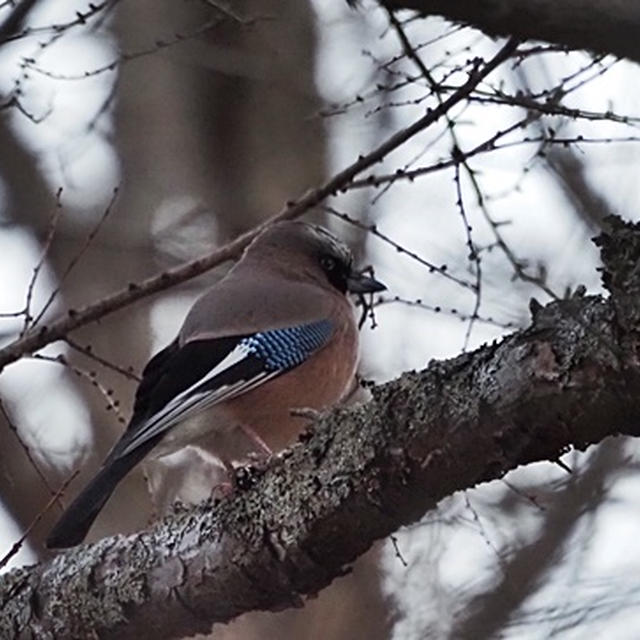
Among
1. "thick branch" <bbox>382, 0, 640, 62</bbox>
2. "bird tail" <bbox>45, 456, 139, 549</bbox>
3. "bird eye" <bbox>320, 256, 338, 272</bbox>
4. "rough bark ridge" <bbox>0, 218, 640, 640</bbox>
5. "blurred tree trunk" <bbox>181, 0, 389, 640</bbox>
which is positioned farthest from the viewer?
"blurred tree trunk" <bbox>181, 0, 389, 640</bbox>

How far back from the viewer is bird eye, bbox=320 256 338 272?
194 inches

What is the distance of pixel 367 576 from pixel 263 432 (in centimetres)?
111

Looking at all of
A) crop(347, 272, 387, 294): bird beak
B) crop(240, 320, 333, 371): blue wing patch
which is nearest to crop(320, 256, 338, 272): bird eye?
crop(347, 272, 387, 294): bird beak

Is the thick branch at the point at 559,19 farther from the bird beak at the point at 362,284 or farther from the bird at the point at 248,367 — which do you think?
the bird beak at the point at 362,284

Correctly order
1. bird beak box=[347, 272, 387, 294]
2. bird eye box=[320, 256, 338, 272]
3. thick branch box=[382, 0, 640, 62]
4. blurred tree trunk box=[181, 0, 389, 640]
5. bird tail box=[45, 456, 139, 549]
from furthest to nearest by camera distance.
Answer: blurred tree trunk box=[181, 0, 389, 640] < bird eye box=[320, 256, 338, 272] < bird beak box=[347, 272, 387, 294] < bird tail box=[45, 456, 139, 549] < thick branch box=[382, 0, 640, 62]

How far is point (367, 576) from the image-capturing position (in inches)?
194

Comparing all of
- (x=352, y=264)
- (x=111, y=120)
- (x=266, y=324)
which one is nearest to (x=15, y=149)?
(x=111, y=120)

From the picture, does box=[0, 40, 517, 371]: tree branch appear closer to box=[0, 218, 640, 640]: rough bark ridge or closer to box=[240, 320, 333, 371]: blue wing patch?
box=[240, 320, 333, 371]: blue wing patch

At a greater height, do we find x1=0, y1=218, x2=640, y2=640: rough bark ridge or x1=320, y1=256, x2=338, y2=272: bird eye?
x1=320, y1=256, x2=338, y2=272: bird eye

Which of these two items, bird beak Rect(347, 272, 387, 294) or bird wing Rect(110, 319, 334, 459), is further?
bird beak Rect(347, 272, 387, 294)

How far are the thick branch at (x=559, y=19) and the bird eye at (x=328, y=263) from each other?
3.42 metres

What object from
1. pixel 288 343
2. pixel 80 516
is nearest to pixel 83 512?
pixel 80 516

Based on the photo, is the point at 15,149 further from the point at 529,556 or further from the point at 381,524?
the point at 381,524

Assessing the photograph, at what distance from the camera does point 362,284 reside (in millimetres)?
4809
